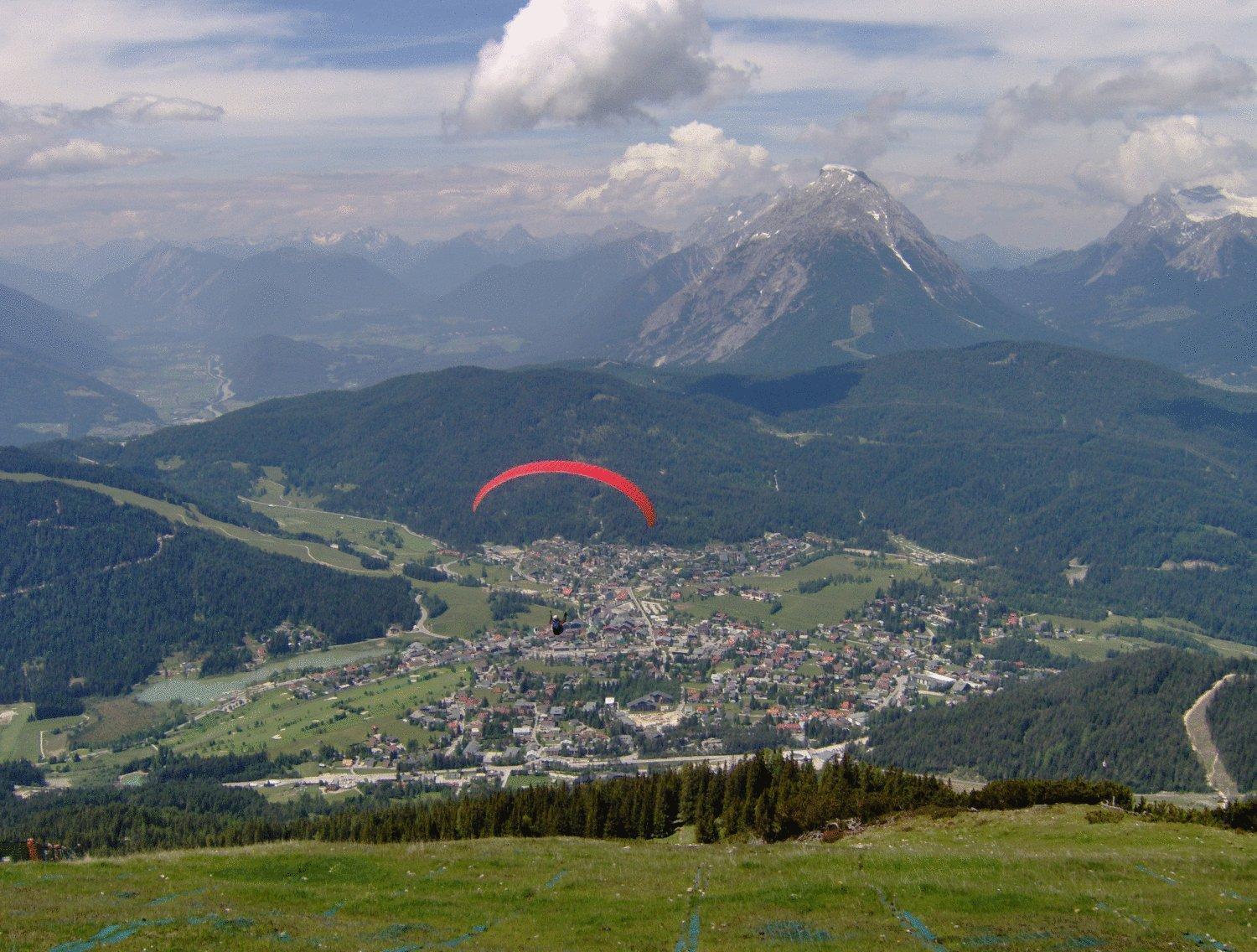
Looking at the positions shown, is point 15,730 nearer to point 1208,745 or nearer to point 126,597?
point 126,597

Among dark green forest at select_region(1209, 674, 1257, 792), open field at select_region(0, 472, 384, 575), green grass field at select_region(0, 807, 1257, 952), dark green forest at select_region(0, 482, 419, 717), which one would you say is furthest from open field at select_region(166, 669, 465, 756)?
dark green forest at select_region(1209, 674, 1257, 792)

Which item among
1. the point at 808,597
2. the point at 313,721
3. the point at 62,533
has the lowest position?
the point at 313,721

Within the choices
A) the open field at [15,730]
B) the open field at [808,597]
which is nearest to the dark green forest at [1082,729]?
the open field at [808,597]

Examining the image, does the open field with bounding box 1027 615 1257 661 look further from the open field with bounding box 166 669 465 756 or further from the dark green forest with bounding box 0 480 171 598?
the dark green forest with bounding box 0 480 171 598

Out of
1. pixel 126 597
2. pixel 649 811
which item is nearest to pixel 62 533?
pixel 126 597

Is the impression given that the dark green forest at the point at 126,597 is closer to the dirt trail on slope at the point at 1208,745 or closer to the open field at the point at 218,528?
the open field at the point at 218,528

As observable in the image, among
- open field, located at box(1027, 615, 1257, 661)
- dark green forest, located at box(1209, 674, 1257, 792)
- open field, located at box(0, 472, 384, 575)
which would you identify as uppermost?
open field, located at box(0, 472, 384, 575)
